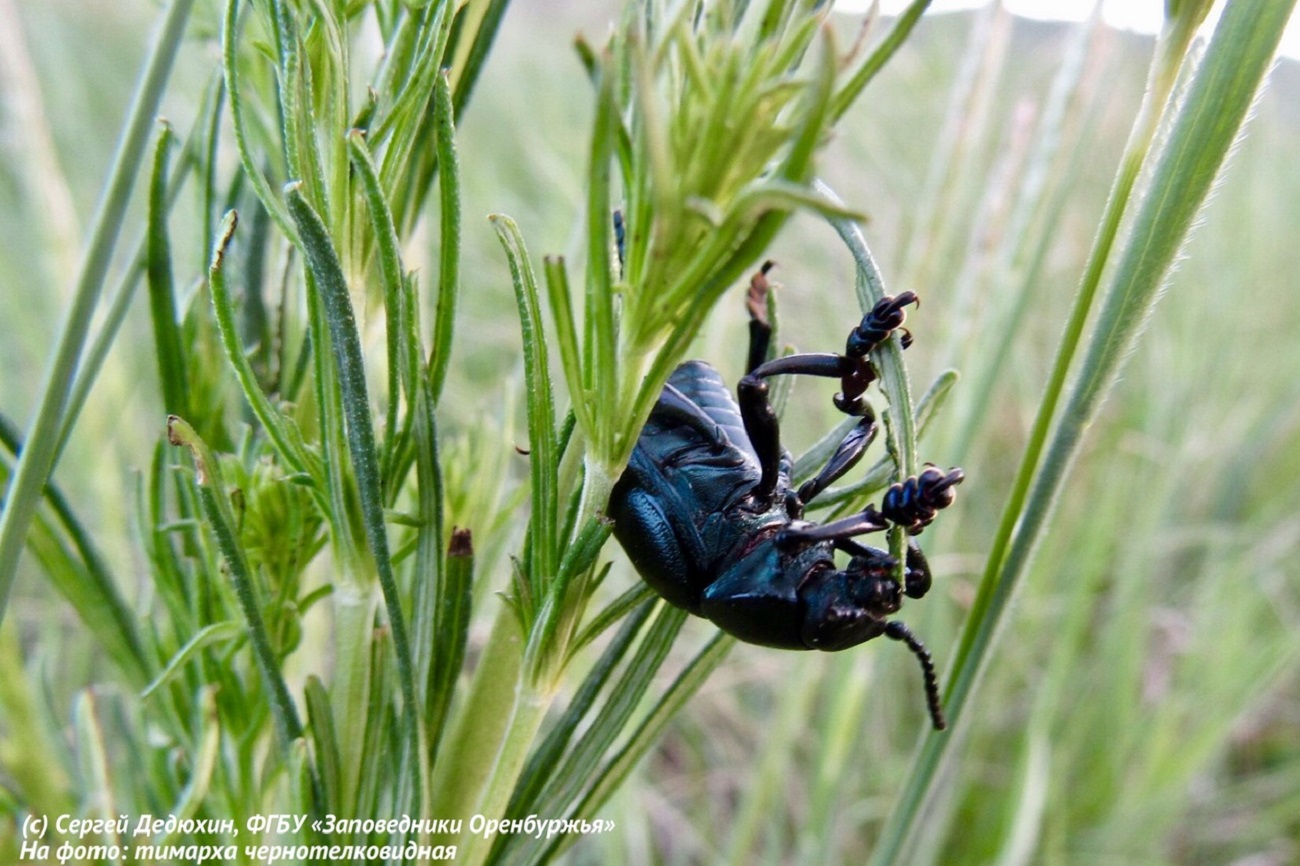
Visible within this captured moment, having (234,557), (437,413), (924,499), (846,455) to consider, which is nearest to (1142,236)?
(924,499)

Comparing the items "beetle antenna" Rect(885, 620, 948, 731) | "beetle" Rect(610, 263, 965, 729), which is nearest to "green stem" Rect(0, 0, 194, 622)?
"beetle" Rect(610, 263, 965, 729)

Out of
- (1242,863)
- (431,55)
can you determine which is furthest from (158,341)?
(1242,863)

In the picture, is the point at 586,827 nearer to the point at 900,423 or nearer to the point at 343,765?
the point at 343,765

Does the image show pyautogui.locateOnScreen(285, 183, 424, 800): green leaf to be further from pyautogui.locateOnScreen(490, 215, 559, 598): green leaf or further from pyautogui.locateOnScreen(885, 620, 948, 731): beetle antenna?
pyautogui.locateOnScreen(885, 620, 948, 731): beetle antenna

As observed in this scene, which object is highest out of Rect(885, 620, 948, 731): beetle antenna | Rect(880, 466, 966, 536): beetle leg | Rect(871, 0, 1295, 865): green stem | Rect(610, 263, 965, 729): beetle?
Rect(871, 0, 1295, 865): green stem

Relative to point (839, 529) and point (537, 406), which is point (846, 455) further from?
point (537, 406)

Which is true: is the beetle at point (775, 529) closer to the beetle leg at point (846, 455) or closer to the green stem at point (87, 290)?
the beetle leg at point (846, 455)
